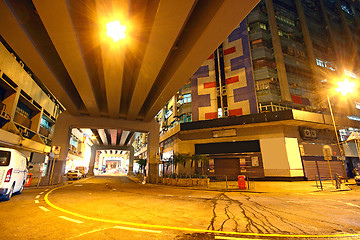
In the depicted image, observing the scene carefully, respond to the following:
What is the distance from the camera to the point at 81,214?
6203 millimetres

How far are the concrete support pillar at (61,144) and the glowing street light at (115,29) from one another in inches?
674

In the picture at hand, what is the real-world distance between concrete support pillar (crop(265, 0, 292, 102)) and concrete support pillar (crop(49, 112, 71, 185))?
30592 millimetres

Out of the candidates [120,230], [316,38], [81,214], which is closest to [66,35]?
[81,214]

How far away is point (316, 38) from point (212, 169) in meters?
35.9

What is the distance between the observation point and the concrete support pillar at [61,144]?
19984 millimetres

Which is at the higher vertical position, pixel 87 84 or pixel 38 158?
pixel 87 84

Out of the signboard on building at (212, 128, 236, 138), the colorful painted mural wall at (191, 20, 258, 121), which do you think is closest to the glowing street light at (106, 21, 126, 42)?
the signboard on building at (212, 128, 236, 138)

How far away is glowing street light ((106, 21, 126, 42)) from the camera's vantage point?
7.95 m

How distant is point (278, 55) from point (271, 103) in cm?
880

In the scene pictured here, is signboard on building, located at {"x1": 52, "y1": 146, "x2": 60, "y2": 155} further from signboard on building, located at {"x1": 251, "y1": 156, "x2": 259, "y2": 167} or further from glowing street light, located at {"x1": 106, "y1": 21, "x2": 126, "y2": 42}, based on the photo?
signboard on building, located at {"x1": 251, "y1": 156, "x2": 259, "y2": 167}

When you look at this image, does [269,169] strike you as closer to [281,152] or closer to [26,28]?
[281,152]

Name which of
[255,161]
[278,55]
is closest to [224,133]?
[255,161]

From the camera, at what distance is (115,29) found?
809cm

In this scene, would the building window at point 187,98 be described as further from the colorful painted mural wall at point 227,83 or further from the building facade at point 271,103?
the colorful painted mural wall at point 227,83
